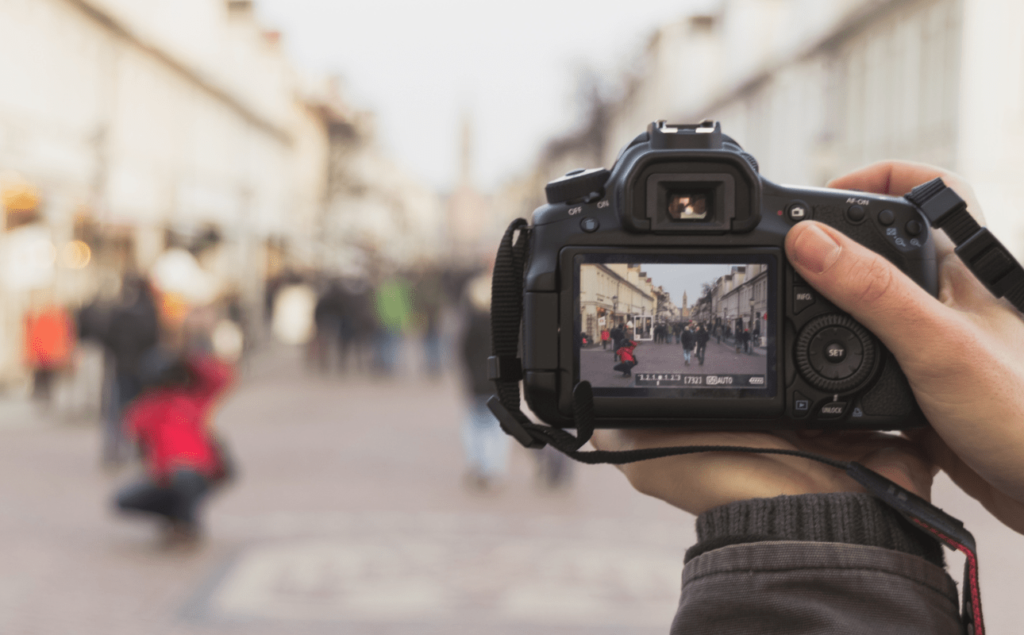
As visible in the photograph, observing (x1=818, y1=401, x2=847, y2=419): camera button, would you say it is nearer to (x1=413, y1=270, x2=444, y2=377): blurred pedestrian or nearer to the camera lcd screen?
the camera lcd screen

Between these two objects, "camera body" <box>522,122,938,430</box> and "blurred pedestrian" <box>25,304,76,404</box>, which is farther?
"blurred pedestrian" <box>25,304,76,404</box>

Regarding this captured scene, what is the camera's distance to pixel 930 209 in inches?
58.2

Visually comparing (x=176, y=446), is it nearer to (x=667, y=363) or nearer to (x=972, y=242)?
(x=667, y=363)

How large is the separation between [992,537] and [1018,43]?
477 inches

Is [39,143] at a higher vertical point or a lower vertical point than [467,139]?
lower

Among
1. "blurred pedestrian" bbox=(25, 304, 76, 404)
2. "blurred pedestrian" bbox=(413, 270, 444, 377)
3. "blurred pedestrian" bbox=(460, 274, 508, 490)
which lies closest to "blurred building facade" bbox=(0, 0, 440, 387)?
"blurred pedestrian" bbox=(25, 304, 76, 404)

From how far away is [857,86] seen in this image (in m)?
22.1

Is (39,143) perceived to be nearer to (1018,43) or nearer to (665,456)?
(1018,43)

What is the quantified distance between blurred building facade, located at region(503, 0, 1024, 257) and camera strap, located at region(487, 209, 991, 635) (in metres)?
15.3

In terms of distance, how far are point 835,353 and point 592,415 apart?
13.7 inches

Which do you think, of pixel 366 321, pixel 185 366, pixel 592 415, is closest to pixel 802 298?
pixel 592 415

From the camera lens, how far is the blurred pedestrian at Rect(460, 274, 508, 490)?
8.67 m

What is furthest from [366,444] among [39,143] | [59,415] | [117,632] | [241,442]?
[39,143]

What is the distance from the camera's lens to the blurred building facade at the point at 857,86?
650 inches
